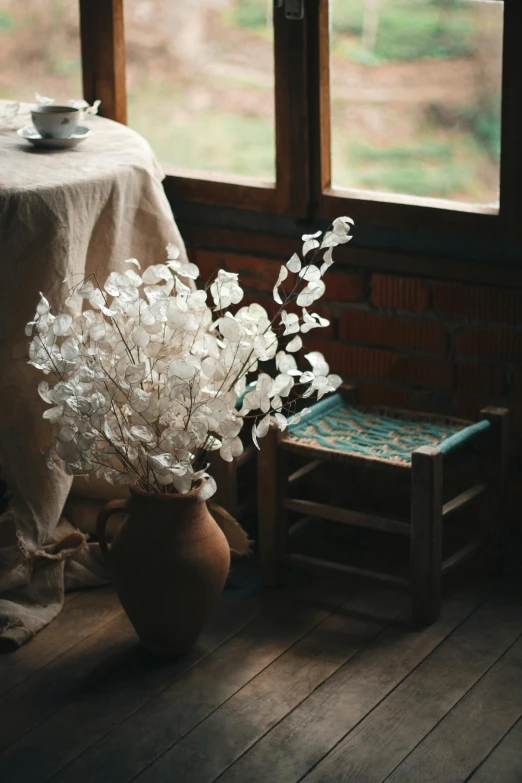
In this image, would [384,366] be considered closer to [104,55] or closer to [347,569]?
[347,569]

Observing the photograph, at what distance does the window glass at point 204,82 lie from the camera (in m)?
2.78

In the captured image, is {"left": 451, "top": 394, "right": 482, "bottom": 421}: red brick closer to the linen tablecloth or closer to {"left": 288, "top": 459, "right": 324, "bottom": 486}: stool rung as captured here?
{"left": 288, "top": 459, "right": 324, "bottom": 486}: stool rung

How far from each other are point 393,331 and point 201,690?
988 mm

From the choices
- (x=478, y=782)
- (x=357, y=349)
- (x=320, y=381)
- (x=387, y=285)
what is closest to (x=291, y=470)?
(x=357, y=349)

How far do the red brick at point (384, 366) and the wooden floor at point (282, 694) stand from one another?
1.62 ft

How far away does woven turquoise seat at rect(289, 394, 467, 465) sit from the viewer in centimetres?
240

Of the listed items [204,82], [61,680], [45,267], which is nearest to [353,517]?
[61,680]

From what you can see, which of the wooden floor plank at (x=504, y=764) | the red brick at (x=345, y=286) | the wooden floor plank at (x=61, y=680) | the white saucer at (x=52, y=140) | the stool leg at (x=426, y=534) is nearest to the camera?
the wooden floor plank at (x=504, y=764)

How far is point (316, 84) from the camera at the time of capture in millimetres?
2652

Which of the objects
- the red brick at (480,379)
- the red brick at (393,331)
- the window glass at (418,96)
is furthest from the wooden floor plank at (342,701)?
the window glass at (418,96)

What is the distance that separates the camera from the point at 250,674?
2.23 m

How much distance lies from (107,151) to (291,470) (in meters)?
0.92

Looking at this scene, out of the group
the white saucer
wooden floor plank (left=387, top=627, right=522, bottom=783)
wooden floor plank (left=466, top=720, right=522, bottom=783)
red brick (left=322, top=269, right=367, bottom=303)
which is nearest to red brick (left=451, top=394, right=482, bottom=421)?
red brick (left=322, top=269, right=367, bottom=303)

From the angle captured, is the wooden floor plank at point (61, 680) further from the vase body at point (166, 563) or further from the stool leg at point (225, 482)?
the stool leg at point (225, 482)
